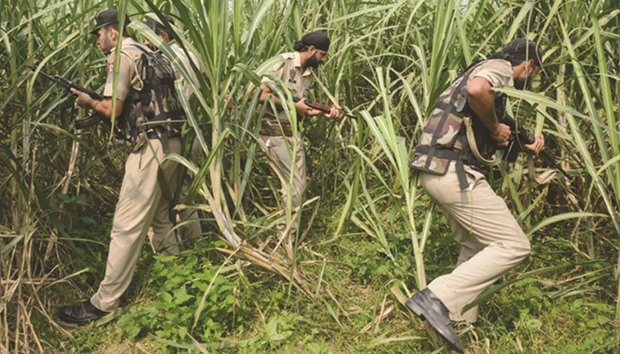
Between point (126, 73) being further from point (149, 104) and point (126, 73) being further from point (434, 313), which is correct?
point (434, 313)

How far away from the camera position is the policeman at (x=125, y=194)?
2.78m

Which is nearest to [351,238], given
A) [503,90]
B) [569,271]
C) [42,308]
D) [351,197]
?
[351,197]

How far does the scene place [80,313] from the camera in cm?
280

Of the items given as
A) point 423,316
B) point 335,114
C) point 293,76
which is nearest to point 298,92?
point 293,76

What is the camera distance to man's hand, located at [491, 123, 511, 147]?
2.61 meters

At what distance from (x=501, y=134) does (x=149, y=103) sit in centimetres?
161

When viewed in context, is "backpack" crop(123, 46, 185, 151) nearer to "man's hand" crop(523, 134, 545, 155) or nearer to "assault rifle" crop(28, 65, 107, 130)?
"assault rifle" crop(28, 65, 107, 130)

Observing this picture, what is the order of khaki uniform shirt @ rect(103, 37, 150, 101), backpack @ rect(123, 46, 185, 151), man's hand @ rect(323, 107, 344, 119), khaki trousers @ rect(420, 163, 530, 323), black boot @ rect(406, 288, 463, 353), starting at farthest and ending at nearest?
man's hand @ rect(323, 107, 344, 119) → backpack @ rect(123, 46, 185, 151) → khaki uniform shirt @ rect(103, 37, 150, 101) → khaki trousers @ rect(420, 163, 530, 323) → black boot @ rect(406, 288, 463, 353)

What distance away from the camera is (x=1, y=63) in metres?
2.71

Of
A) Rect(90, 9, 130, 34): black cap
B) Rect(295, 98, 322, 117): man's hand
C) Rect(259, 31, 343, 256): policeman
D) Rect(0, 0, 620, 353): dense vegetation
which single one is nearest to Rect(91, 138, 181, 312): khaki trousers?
Rect(0, 0, 620, 353): dense vegetation

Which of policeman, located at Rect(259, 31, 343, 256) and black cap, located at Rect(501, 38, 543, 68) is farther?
policeman, located at Rect(259, 31, 343, 256)

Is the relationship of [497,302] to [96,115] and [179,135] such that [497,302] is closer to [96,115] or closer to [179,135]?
[179,135]

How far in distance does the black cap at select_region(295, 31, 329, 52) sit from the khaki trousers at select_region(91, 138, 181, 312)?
1156 mm

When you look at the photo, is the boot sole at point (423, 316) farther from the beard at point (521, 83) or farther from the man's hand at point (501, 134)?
the beard at point (521, 83)
